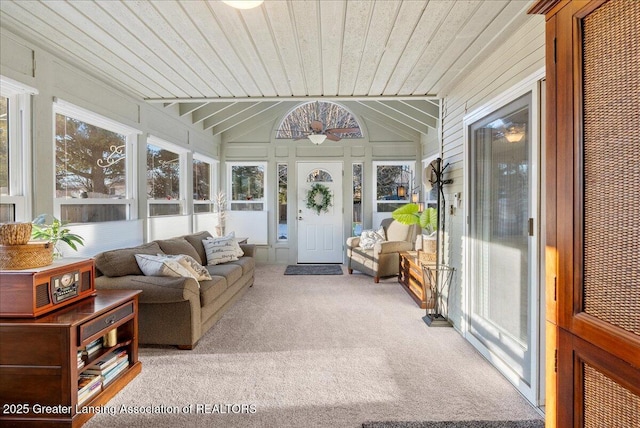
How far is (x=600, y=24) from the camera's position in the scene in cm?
96

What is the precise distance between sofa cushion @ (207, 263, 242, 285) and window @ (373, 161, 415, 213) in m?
3.42

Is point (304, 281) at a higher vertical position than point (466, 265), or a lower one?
lower

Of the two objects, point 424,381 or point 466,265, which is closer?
point 424,381

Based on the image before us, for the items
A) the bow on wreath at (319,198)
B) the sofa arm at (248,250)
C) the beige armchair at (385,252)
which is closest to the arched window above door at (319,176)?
the bow on wreath at (319,198)

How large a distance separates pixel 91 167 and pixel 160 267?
Answer: 133 cm

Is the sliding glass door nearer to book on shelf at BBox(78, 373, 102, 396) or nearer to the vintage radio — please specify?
book on shelf at BBox(78, 373, 102, 396)

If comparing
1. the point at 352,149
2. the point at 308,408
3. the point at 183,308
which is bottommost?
the point at 308,408

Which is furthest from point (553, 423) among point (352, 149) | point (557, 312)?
point (352, 149)

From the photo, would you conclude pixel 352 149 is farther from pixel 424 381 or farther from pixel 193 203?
pixel 424 381

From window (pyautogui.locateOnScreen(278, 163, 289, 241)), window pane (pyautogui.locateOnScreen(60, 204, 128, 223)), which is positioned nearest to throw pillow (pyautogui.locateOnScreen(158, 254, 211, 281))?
window pane (pyautogui.locateOnScreen(60, 204, 128, 223))

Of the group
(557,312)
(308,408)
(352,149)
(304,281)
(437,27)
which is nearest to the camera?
(557,312)

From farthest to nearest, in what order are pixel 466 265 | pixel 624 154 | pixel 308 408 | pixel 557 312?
pixel 466 265
pixel 308 408
pixel 557 312
pixel 624 154

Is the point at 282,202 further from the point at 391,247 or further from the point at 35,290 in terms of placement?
the point at 35,290

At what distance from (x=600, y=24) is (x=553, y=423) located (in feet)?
4.14
